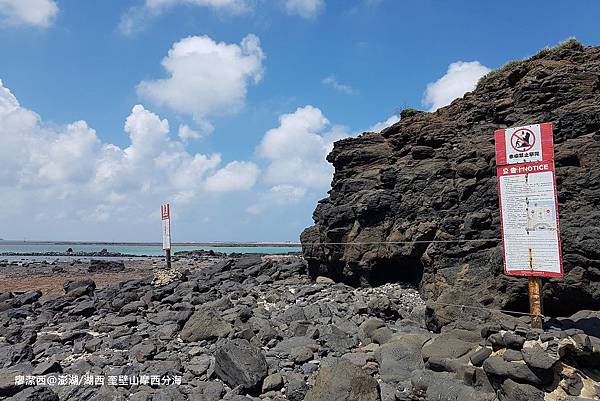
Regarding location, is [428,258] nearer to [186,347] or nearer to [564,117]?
[564,117]

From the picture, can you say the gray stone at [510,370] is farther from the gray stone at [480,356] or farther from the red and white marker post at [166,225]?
the red and white marker post at [166,225]

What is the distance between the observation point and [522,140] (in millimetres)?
9117

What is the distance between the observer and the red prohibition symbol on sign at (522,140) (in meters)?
9.02

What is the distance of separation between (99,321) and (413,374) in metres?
12.9

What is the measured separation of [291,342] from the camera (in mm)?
11258

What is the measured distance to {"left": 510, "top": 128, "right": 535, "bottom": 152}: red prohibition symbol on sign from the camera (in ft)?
29.6

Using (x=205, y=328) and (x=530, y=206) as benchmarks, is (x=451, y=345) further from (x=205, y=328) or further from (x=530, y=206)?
(x=205, y=328)

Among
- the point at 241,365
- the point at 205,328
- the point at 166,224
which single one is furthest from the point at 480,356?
the point at 166,224

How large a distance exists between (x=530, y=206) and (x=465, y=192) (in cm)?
379

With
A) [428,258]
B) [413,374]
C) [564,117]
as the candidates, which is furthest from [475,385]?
[564,117]

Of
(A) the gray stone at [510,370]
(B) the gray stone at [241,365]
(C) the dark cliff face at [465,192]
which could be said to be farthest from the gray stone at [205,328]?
(A) the gray stone at [510,370]

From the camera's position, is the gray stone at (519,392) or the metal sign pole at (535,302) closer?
the gray stone at (519,392)

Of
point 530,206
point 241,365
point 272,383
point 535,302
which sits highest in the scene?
point 530,206

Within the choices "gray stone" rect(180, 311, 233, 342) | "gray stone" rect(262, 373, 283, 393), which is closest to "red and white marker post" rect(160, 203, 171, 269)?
"gray stone" rect(180, 311, 233, 342)
